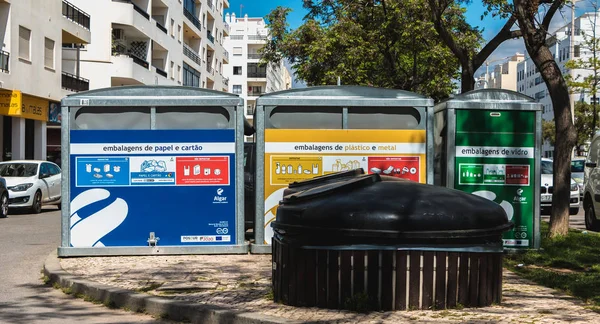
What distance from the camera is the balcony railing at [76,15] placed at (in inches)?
1343

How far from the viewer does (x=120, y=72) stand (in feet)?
127

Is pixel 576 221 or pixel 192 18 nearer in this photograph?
pixel 576 221

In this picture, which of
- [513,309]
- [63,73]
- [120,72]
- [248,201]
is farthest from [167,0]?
[513,309]

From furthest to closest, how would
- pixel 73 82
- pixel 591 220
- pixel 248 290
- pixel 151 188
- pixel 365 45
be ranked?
pixel 73 82 < pixel 365 45 < pixel 591 220 < pixel 151 188 < pixel 248 290

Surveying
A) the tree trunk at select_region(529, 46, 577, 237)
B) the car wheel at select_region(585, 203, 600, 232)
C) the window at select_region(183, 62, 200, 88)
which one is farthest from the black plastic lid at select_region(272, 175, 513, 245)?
the window at select_region(183, 62, 200, 88)

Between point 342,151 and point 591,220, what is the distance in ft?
28.0

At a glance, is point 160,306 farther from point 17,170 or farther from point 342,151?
point 17,170

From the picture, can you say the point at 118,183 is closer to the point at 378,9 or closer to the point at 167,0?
the point at 378,9

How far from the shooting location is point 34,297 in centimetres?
768

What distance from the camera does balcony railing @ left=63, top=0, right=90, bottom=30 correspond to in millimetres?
34109

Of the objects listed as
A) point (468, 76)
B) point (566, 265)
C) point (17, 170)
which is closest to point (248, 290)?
point (566, 265)

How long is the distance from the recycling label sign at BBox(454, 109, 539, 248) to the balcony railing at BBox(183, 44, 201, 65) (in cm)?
4593

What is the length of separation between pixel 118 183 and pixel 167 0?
39.7 metres

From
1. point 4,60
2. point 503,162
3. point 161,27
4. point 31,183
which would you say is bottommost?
point 31,183
